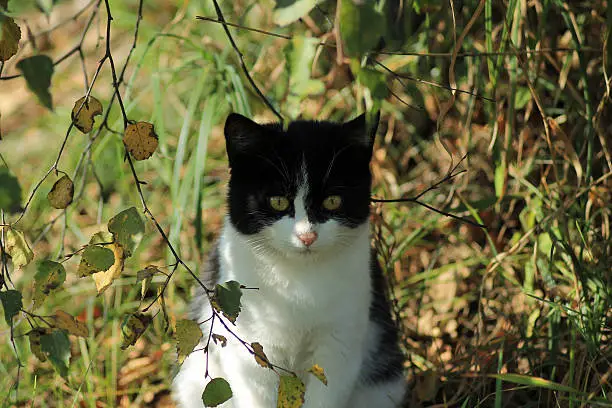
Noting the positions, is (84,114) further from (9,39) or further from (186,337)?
(186,337)


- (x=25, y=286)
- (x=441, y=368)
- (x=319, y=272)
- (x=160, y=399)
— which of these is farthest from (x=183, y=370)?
(x=25, y=286)

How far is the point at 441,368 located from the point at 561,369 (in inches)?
16.2

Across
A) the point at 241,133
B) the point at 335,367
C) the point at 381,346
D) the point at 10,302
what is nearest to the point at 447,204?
the point at 381,346

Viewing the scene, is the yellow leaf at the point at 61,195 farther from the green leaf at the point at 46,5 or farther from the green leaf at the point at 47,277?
the green leaf at the point at 46,5

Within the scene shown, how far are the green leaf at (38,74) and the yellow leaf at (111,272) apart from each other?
427mm

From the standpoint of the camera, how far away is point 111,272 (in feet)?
5.42

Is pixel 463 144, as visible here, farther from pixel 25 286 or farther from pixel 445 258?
pixel 25 286

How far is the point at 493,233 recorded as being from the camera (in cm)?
312

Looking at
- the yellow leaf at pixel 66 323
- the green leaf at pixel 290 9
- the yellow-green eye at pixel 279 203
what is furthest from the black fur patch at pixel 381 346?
the green leaf at pixel 290 9

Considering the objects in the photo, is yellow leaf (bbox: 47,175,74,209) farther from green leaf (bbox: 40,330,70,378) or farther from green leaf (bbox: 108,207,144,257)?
green leaf (bbox: 40,330,70,378)

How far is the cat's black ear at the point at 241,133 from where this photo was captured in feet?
6.48

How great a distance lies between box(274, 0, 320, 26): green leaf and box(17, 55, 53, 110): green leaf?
0.40 m

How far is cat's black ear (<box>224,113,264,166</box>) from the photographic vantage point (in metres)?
1.98

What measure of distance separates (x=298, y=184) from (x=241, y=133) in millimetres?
205
